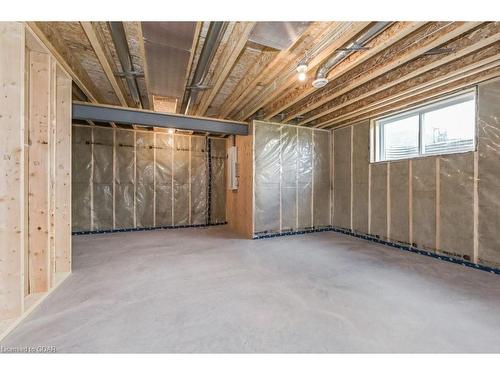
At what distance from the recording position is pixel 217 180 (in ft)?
19.7

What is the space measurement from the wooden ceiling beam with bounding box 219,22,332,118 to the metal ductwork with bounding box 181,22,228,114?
63 centimetres

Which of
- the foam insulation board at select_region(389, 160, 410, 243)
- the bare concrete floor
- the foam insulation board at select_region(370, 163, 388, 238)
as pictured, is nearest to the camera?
the bare concrete floor

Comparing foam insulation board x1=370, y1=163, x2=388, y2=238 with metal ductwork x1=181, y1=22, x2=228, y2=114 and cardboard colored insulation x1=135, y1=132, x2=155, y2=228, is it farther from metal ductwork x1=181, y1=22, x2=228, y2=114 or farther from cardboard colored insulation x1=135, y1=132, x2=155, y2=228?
cardboard colored insulation x1=135, y1=132, x2=155, y2=228

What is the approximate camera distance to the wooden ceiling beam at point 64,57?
2.08m

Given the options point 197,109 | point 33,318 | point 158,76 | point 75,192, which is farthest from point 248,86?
point 75,192

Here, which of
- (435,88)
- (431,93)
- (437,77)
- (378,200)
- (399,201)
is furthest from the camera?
(378,200)

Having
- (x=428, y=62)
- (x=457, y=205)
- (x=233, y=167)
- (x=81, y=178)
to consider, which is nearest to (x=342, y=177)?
(x=457, y=205)

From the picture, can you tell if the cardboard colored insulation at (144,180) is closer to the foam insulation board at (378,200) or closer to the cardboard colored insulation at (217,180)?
the cardboard colored insulation at (217,180)

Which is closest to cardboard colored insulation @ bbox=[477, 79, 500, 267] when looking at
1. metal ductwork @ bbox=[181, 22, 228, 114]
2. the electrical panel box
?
metal ductwork @ bbox=[181, 22, 228, 114]

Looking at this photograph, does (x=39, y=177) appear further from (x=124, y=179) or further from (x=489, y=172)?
(x=489, y=172)

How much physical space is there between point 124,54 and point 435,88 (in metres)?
3.96

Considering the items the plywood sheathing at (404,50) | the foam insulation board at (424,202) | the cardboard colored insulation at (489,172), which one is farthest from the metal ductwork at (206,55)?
the foam insulation board at (424,202)

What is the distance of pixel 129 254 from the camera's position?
338 centimetres

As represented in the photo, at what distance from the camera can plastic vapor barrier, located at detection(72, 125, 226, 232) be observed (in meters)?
4.83
